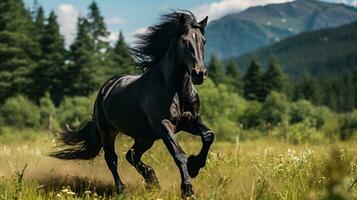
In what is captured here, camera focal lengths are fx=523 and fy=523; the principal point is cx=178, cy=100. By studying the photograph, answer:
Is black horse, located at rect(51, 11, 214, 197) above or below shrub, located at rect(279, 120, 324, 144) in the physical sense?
above

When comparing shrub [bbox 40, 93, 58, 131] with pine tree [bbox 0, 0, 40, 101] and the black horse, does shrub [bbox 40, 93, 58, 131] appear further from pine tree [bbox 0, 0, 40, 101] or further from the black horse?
the black horse

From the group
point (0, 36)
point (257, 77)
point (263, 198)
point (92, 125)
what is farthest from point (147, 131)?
point (257, 77)

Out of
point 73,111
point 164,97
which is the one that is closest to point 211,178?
point 164,97

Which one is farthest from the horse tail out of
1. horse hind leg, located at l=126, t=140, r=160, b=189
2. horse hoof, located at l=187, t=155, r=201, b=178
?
horse hoof, located at l=187, t=155, r=201, b=178

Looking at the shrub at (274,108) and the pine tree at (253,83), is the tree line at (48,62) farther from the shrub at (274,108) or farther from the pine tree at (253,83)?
the pine tree at (253,83)

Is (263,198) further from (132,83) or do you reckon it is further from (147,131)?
(132,83)

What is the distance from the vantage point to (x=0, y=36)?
67.6 meters

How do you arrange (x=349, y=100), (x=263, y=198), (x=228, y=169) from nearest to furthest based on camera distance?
(x=263, y=198), (x=228, y=169), (x=349, y=100)

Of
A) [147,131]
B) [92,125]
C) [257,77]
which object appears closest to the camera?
[147,131]

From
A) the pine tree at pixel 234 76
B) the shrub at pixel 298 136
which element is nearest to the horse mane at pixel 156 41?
the shrub at pixel 298 136

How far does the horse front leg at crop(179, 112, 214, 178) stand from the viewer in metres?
6.36

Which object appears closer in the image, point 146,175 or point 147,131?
point 147,131

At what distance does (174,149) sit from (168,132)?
23 centimetres

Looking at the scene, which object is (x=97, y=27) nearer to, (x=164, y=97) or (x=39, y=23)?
(x=39, y=23)
